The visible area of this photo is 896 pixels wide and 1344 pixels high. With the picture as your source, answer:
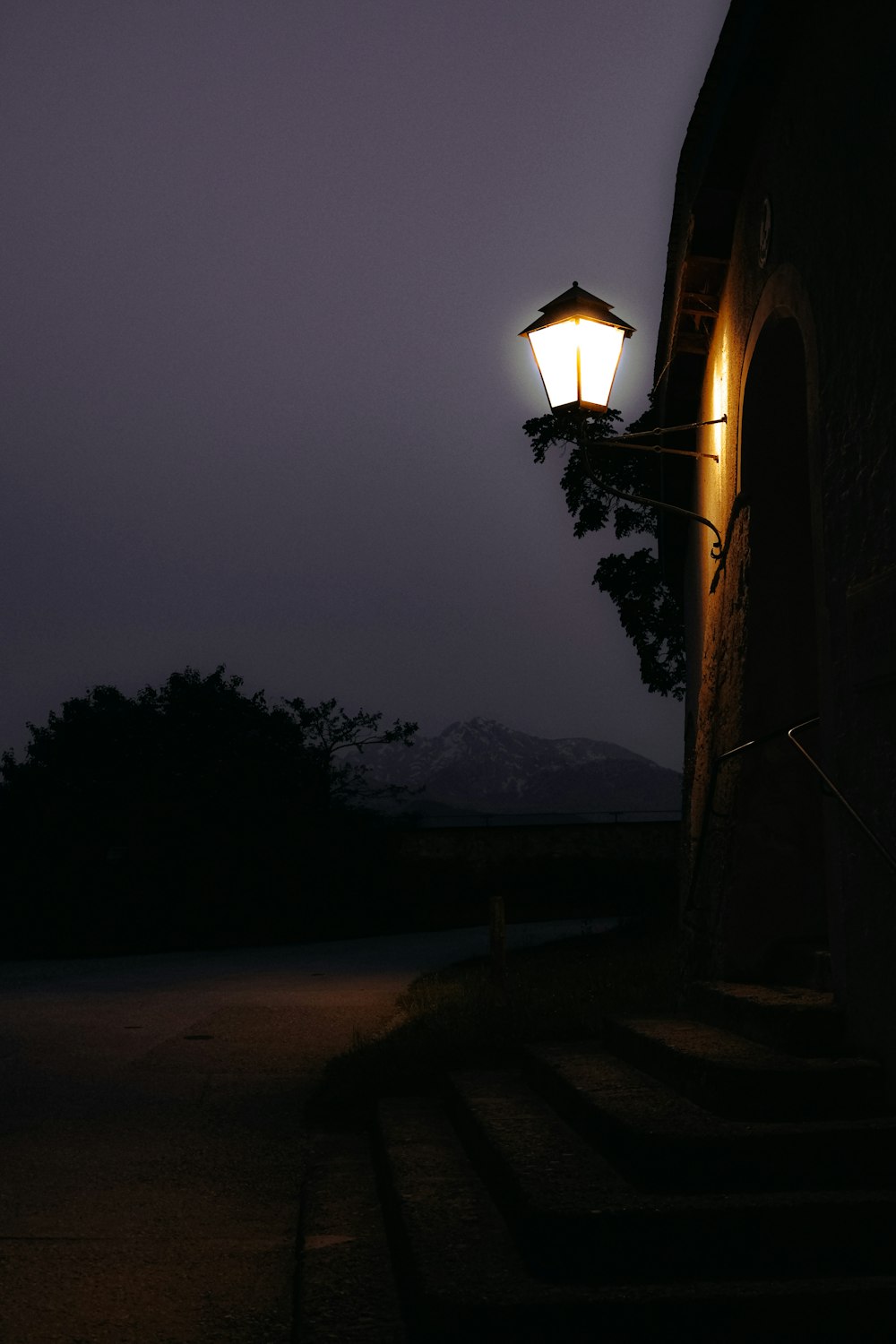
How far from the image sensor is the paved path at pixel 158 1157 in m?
3.96

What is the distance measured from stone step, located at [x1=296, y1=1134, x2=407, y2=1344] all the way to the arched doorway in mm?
2182

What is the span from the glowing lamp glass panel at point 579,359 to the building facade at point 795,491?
2.44 ft

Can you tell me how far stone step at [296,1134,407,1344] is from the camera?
12.1 feet

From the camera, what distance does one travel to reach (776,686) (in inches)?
242

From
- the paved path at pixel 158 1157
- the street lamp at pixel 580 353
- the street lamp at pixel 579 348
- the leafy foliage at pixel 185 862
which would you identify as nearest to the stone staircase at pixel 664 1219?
the paved path at pixel 158 1157

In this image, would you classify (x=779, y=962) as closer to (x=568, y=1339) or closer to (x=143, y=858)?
(x=568, y=1339)

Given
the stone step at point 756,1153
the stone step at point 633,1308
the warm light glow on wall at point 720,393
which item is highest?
the warm light glow on wall at point 720,393

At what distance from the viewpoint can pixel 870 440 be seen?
435 centimetres

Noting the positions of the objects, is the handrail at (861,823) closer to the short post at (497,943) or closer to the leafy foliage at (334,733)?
the short post at (497,943)

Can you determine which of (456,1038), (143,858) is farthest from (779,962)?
(143,858)

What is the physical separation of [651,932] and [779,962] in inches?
455

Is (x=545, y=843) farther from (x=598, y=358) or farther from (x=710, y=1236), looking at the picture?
(x=710, y=1236)

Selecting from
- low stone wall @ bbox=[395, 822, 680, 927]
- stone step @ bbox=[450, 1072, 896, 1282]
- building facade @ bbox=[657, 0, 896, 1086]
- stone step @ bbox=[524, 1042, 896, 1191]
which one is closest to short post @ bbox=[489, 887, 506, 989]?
building facade @ bbox=[657, 0, 896, 1086]

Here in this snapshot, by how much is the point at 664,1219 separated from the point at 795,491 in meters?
4.03
